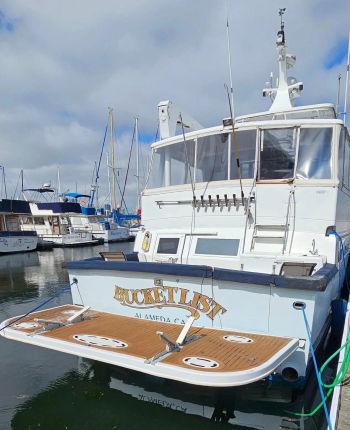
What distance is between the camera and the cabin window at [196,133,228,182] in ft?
23.7

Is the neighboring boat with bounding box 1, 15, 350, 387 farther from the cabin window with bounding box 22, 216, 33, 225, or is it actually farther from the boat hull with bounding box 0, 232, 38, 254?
the cabin window with bounding box 22, 216, 33, 225

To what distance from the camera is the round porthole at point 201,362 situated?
391 cm

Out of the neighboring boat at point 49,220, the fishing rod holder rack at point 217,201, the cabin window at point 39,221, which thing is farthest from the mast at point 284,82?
the cabin window at point 39,221

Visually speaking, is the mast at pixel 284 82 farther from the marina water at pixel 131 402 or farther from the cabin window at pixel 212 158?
the marina water at pixel 131 402

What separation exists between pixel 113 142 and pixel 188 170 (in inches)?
1747

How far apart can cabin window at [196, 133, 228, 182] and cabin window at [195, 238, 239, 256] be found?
124cm

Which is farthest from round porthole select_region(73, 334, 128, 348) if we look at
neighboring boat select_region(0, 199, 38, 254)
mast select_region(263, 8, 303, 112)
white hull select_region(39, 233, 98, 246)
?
white hull select_region(39, 233, 98, 246)

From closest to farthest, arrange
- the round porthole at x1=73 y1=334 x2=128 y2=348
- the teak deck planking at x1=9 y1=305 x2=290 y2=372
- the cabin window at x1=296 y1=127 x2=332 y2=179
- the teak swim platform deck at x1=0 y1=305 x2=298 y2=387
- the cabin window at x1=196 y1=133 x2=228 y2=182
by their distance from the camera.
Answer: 1. the teak swim platform deck at x1=0 y1=305 x2=298 y2=387
2. the teak deck planking at x1=9 y1=305 x2=290 y2=372
3. the round porthole at x1=73 y1=334 x2=128 y2=348
4. the cabin window at x1=296 y1=127 x2=332 y2=179
5. the cabin window at x1=196 y1=133 x2=228 y2=182

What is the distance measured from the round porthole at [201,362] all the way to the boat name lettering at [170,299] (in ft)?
3.76

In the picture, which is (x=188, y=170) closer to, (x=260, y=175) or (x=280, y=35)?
(x=260, y=175)

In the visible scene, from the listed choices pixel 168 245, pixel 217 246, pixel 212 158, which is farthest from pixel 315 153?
pixel 168 245

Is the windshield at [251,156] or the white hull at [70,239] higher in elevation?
the windshield at [251,156]

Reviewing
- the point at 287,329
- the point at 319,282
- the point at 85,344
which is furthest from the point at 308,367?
the point at 85,344

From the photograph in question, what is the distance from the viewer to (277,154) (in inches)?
269
